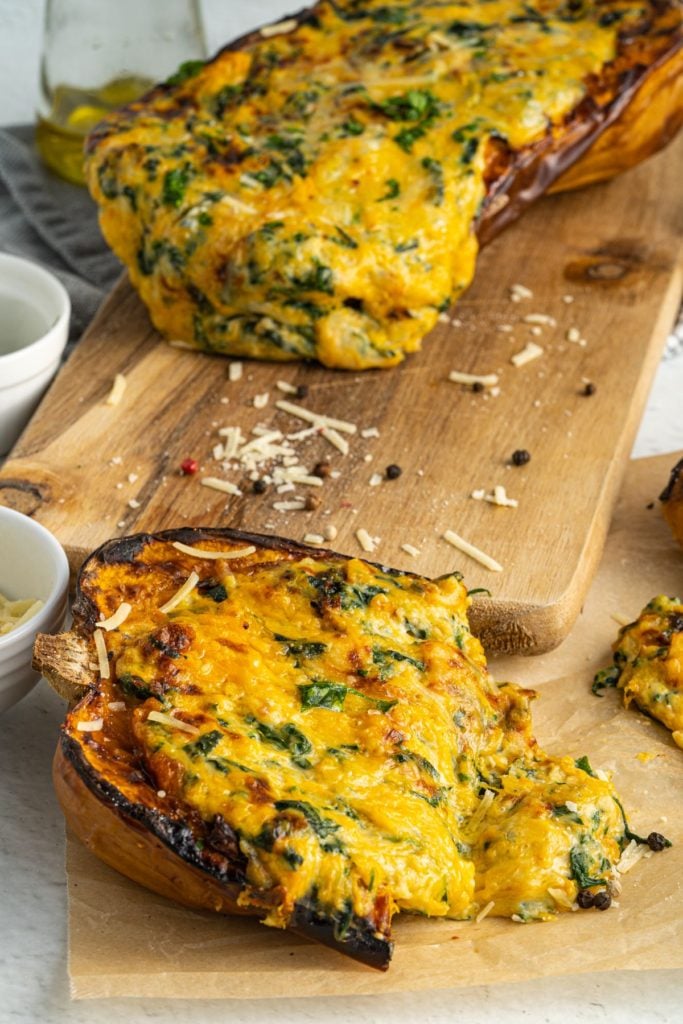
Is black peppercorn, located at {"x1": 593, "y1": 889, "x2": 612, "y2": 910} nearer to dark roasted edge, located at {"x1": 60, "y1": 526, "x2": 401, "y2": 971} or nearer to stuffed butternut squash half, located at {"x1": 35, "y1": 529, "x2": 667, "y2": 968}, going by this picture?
stuffed butternut squash half, located at {"x1": 35, "y1": 529, "x2": 667, "y2": 968}

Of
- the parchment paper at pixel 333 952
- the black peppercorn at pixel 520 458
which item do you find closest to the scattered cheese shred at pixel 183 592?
the parchment paper at pixel 333 952

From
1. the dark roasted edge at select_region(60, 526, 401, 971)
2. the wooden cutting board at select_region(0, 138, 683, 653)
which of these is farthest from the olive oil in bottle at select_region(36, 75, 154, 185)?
the dark roasted edge at select_region(60, 526, 401, 971)

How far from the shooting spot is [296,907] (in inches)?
106

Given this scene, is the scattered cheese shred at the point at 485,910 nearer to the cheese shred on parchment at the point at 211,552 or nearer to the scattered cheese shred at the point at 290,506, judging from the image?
the cheese shred on parchment at the point at 211,552

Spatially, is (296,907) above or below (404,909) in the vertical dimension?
above

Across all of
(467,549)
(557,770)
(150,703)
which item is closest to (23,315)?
(467,549)

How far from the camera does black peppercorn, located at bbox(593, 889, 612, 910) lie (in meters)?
2.99

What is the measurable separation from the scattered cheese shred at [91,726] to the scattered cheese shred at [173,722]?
0.38ft

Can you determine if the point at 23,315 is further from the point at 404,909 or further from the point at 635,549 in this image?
the point at 404,909

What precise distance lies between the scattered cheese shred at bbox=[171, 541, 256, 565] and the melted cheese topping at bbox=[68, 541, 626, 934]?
19mm

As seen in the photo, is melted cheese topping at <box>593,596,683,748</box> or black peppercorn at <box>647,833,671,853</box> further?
melted cheese topping at <box>593,596,683,748</box>

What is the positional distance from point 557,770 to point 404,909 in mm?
498

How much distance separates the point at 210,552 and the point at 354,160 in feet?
5.39

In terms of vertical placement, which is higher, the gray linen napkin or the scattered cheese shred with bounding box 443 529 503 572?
the scattered cheese shred with bounding box 443 529 503 572
